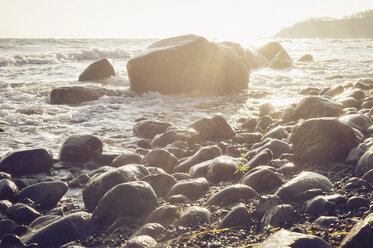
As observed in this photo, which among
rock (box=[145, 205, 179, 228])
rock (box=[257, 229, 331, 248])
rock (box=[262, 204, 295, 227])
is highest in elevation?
rock (box=[257, 229, 331, 248])

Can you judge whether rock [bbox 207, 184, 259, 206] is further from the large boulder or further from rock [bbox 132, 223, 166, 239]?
the large boulder

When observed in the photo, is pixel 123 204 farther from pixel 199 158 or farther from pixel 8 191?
pixel 199 158

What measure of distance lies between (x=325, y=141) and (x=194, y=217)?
57.6 inches

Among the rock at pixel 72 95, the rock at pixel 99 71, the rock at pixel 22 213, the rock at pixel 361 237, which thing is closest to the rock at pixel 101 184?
the rock at pixel 22 213

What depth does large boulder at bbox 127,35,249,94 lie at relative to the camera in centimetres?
839

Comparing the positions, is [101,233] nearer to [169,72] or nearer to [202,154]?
[202,154]

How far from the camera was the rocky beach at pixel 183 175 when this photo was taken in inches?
84.1

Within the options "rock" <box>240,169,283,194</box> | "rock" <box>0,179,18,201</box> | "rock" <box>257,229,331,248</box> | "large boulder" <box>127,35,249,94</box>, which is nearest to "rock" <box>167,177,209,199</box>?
"rock" <box>240,169,283,194</box>

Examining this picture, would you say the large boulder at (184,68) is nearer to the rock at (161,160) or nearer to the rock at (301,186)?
the rock at (161,160)

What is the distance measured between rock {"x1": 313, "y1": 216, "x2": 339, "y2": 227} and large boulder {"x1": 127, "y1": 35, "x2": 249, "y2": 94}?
21.9ft

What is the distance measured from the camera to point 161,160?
374 centimetres

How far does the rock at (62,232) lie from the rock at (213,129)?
2.57 m

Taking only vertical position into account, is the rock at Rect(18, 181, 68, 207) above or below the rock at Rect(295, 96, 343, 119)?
below

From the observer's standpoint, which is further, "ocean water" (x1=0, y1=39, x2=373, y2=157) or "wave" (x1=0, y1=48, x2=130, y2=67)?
"wave" (x1=0, y1=48, x2=130, y2=67)
